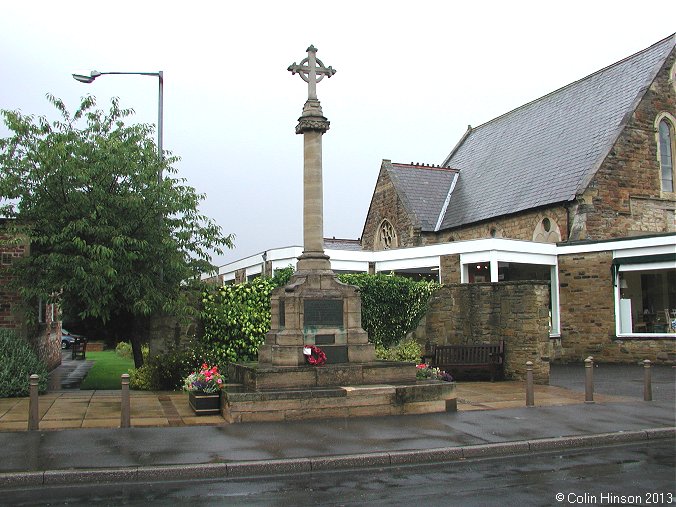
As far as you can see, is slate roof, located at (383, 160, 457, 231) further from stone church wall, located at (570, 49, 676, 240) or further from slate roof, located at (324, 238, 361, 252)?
stone church wall, located at (570, 49, 676, 240)

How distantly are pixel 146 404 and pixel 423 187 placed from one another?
24901 millimetres

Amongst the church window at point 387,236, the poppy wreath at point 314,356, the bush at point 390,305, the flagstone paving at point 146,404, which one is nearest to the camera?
the flagstone paving at point 146,404

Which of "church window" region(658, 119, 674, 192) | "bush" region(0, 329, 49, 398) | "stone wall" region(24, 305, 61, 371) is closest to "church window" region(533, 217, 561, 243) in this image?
"church window" region(658, 119, 674, 192)

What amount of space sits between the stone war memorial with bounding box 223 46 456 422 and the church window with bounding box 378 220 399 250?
21267 mm

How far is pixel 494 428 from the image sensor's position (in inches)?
416

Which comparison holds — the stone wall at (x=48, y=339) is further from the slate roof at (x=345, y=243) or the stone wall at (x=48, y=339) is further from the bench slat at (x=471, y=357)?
the slate roof at (x=345, y=243)

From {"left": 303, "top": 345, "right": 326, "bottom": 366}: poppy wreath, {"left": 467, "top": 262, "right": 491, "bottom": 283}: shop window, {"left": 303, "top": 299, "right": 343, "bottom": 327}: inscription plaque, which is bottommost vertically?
{"left": 303, "top": 345, "right": 326, "bottom": 366}: poppy wreath

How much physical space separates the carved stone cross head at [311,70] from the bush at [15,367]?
8.17 metres

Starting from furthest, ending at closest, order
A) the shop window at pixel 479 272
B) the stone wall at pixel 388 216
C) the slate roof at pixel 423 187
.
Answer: the slate roof at pixel 423 187 < the stone wall at pixel 388 216 < the shop window at pixel 479 272

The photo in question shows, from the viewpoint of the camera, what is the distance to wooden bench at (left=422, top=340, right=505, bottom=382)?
17547mm

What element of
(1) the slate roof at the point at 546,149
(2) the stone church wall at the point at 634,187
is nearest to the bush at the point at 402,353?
(2) the stone church wall at the point at 634,187

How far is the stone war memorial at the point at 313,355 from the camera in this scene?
1152cm

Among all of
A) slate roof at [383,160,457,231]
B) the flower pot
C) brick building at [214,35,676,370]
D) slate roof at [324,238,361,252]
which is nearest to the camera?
the flower pot

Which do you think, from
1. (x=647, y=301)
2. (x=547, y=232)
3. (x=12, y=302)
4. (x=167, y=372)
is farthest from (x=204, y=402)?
(x=647, y=301)
